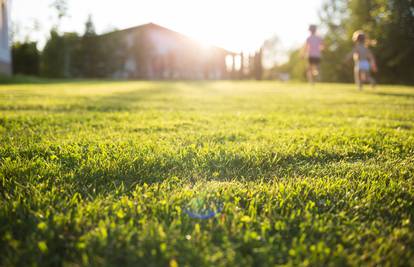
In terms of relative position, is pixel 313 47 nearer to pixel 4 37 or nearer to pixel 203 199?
pixel 203 199

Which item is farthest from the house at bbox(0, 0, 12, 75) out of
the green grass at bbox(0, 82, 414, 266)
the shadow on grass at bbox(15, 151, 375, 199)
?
the shadow on grass at bbox(15, 151, 375, 199)

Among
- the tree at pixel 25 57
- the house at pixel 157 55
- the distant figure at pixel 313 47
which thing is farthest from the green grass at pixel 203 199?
the house at pixel 157 55

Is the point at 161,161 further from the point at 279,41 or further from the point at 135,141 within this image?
the point at 279,41

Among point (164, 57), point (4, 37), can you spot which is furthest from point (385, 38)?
point (4, 37)

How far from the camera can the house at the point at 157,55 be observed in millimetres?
28422

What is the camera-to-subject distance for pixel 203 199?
154 cm

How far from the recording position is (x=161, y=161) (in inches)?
80.6

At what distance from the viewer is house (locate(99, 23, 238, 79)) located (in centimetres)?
2842

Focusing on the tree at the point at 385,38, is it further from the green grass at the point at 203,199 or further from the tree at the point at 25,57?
the tree at the point at 25,57

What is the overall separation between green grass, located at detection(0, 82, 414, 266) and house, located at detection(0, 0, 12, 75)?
18781 millimetres

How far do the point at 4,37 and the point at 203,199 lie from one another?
2207 centimetres

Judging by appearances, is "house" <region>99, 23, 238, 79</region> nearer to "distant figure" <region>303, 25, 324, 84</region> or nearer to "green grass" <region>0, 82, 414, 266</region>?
"distant figure" <region>303, 25, 324, 84</region>

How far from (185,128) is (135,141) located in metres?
0.88

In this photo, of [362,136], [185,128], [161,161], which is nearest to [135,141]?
[161,161]
